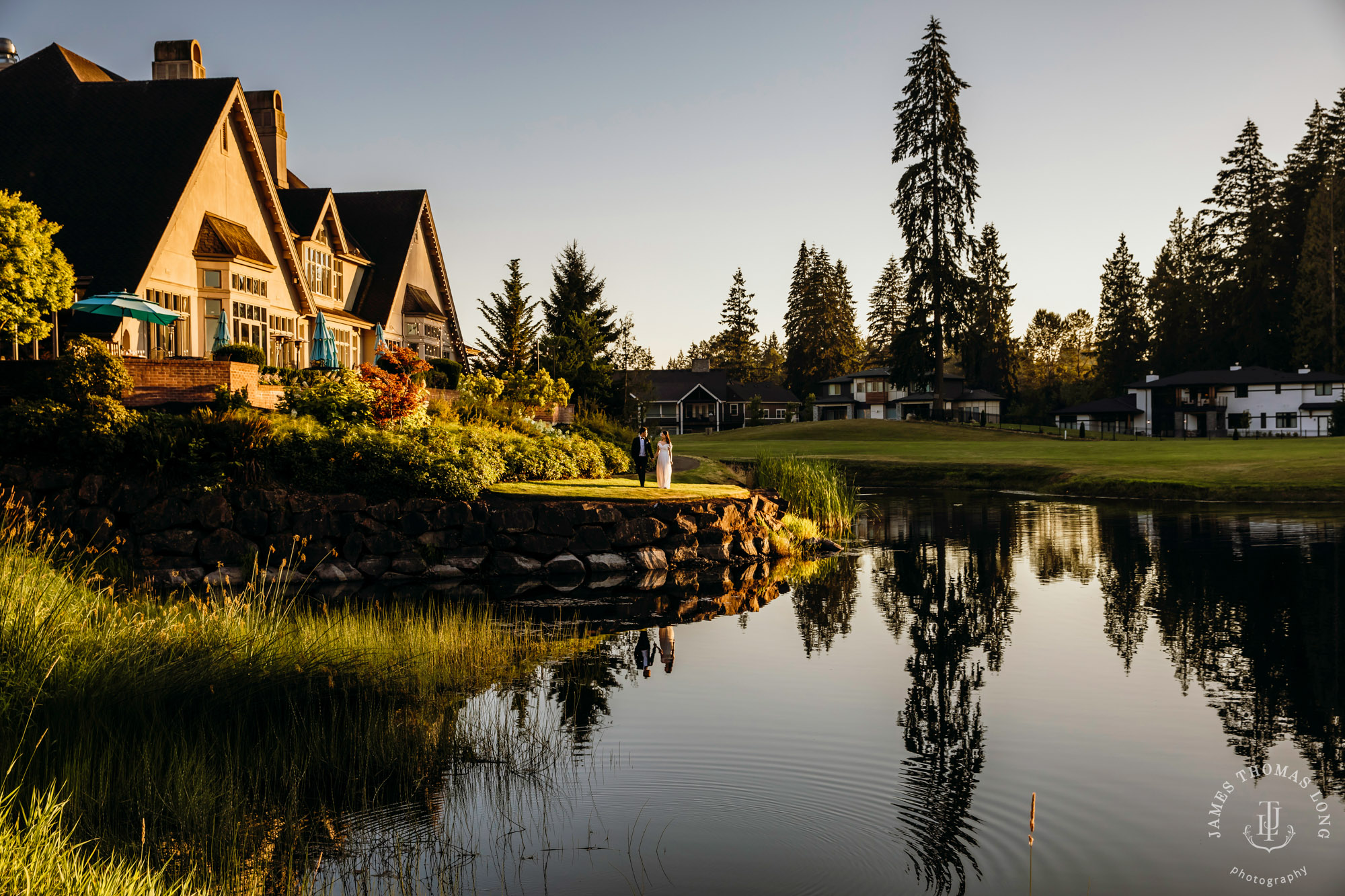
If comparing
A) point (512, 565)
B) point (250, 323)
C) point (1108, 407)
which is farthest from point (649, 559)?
point (1108, 407)

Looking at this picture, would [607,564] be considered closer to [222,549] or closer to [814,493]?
[222,549]

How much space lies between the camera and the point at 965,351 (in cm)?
8550

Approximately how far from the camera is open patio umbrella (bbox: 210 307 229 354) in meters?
29.1

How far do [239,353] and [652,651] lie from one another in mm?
18455

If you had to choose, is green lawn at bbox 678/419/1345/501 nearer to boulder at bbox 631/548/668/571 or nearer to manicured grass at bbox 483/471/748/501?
manicured grass at bbox 483/471/748/501

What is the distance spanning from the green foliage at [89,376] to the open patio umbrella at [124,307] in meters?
3.60

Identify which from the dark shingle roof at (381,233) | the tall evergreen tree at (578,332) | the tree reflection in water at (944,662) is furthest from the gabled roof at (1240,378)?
the dark shingle roof at (381,233)

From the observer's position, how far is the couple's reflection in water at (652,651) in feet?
39.7

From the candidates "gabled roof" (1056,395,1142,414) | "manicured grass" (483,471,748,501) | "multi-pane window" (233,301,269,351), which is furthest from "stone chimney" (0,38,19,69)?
"gabled roof" (1056,395,1142,414)

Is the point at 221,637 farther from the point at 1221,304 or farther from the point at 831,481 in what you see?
the point at 1221,304

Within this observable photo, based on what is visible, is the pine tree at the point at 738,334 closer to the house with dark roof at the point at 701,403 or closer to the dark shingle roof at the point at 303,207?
the house with dark roof at the point at 701,403

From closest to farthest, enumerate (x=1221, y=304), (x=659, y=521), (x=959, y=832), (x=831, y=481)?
(x=959, y=832)
(x=659, y=521)
(x=831, y=481)
(x=1221, y=304)

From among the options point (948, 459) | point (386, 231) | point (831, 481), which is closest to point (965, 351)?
point (948, 459)

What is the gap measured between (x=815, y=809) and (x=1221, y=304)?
9942 cm
